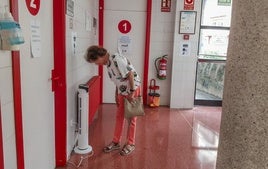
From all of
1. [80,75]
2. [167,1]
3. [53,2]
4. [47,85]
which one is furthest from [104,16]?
[47,85]

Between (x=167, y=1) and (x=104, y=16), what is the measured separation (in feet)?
3.94

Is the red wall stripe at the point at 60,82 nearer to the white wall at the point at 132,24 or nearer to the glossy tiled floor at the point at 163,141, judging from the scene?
the glossy tiled floor at the point at 163,141

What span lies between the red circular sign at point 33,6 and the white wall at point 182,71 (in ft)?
10.4

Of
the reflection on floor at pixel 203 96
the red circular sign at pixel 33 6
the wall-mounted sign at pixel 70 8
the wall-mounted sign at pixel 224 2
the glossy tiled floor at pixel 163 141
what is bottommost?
the glossy tiled floor at pixel 163 141

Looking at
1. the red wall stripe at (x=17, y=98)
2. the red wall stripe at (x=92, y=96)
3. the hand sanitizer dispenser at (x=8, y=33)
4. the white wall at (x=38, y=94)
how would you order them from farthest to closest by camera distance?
the red wall stripe at (x=92, y=96), the white wall at (x=38, y=94), the red wall stripe at (x=17, y=98), the hand sanitizer dispenser at (x=8, y=33)

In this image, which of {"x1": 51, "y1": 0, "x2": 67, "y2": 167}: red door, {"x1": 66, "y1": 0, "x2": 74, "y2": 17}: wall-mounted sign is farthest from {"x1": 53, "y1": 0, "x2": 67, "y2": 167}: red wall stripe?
{"x1": 66, "y1": 0, "x2": 74, "y2": 17}: wall-mounted sign

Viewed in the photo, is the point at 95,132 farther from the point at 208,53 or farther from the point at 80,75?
the point at 208,53

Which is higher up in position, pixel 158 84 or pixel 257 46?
Answer: pixel 257 46

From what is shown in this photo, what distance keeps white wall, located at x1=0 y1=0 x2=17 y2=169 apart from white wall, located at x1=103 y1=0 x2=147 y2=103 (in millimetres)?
3642

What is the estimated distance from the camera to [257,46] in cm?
81

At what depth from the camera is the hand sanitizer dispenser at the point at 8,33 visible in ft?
3.87

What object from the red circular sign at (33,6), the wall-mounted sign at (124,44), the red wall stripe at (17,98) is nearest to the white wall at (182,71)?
the wall-mounted sign at (124,44)

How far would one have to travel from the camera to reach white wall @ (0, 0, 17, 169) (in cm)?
130

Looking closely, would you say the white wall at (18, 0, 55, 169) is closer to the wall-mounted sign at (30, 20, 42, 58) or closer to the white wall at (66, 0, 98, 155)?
the wall-mounted sign at (30, 20, 42, 58)
